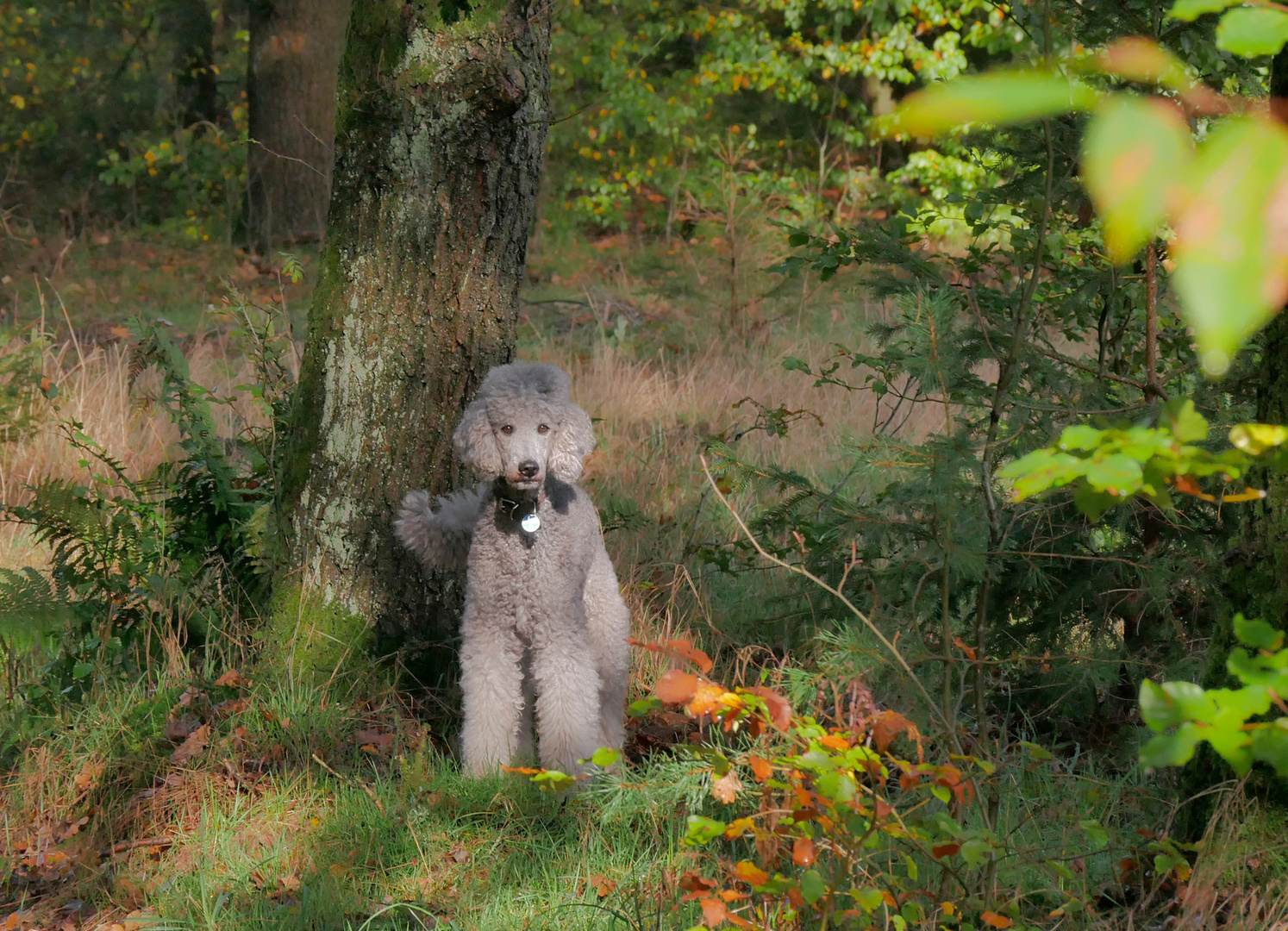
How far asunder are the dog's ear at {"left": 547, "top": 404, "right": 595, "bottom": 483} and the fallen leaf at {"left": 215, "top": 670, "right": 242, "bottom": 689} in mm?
1461

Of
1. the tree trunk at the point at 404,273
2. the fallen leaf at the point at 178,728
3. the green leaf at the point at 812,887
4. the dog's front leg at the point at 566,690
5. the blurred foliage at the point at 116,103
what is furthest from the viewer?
the blurred foliage at the point at 116,103

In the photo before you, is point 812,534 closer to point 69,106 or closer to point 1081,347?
point 1081,347

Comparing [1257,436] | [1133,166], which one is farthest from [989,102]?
[1257,436]

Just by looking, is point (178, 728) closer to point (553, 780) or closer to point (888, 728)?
point (553, 780)

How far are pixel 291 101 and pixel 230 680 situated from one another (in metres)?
9.89

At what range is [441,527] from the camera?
3531 mm

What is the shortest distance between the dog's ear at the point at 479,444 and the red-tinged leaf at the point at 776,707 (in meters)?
1.26

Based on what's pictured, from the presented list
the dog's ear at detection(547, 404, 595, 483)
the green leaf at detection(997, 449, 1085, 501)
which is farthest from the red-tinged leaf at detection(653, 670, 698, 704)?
the dog's ear at detection(547, 404, 595, 483)

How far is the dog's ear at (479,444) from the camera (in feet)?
10.6

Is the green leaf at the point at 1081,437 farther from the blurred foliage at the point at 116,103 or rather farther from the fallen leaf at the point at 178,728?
the blurred foliage at the point at 116,103

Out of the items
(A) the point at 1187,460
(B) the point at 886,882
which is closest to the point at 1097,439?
(A) the point at 1187,460

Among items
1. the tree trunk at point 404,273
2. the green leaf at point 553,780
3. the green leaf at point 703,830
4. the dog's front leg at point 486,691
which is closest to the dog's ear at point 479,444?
the dog's front leg at point 486,691

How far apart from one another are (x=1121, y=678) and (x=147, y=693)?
11.4 feet

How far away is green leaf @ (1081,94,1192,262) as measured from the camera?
0.71 meters
